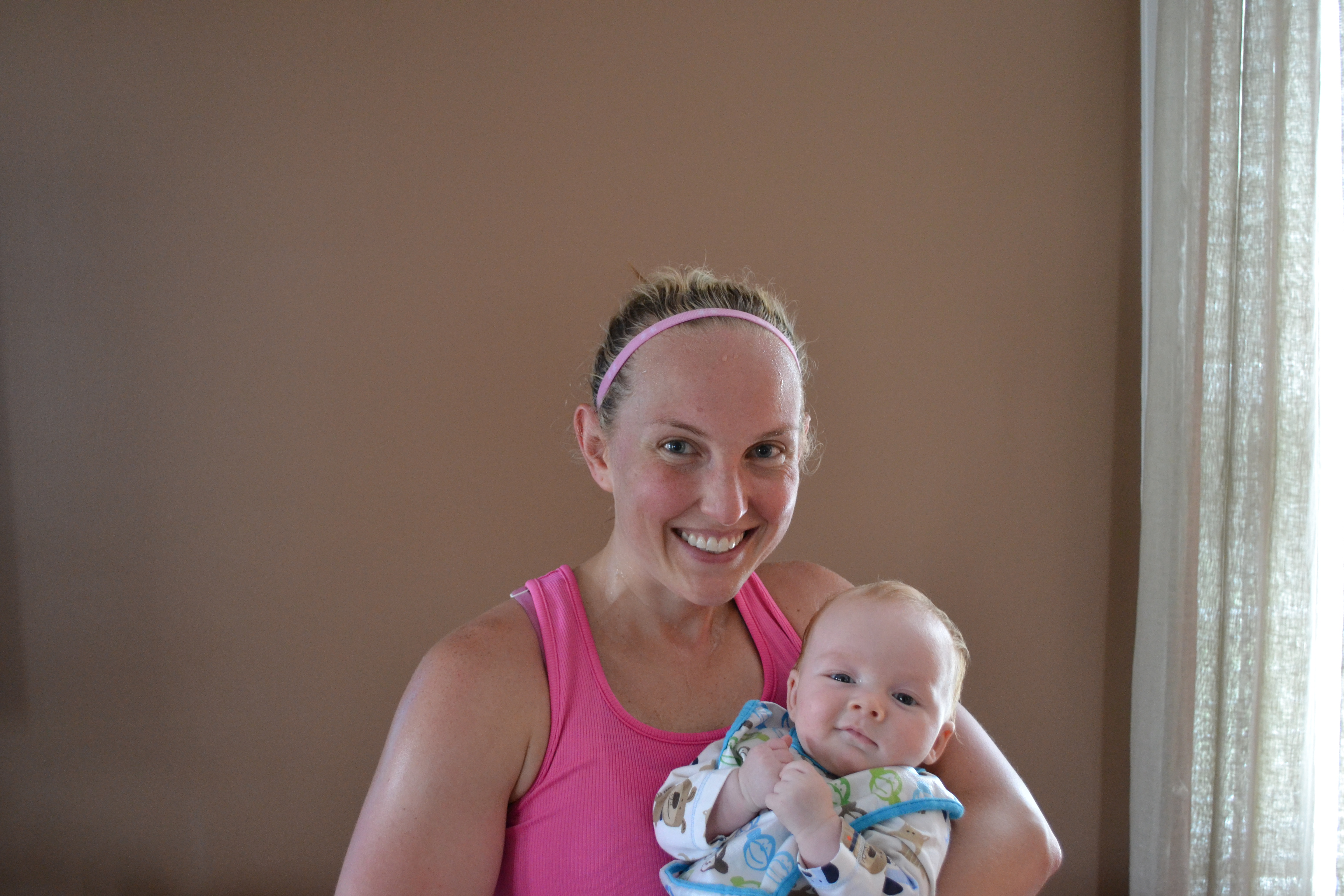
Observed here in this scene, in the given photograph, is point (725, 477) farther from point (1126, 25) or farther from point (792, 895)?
point (1126, 25)

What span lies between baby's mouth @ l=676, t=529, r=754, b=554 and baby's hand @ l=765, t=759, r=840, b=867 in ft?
1.19

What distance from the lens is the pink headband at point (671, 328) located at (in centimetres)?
143

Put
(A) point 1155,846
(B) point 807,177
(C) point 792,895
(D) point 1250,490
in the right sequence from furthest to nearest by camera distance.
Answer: (B) point 807,177
(A) point 1155,846
(D) point 1250,490
(C) point 792,895

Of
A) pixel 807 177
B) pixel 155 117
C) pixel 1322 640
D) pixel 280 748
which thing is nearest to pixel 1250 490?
pixel 1322 640

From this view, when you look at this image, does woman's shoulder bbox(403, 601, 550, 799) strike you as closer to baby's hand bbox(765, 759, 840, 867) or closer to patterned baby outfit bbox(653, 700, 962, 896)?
patterned baby outfit bbox(653, 700, 962, 896)

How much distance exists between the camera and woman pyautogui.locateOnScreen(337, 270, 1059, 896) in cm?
120

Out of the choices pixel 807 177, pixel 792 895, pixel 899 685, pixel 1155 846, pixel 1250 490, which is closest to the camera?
pixel 792 895

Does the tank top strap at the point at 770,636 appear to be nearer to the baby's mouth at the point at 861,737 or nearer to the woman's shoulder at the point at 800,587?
the woman's shoulder at the point at 800,587

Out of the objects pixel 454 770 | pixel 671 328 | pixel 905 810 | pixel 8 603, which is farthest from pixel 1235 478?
pixel 8 603

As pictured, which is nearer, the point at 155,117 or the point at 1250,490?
the point at 1250,490

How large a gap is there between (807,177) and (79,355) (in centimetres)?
192

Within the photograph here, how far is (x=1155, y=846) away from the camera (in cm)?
209

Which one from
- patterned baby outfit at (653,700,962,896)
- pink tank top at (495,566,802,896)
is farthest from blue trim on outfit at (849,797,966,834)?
pink tank top at (495,566,802,896)

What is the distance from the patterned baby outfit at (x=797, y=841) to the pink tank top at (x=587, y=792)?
0.13 feet
